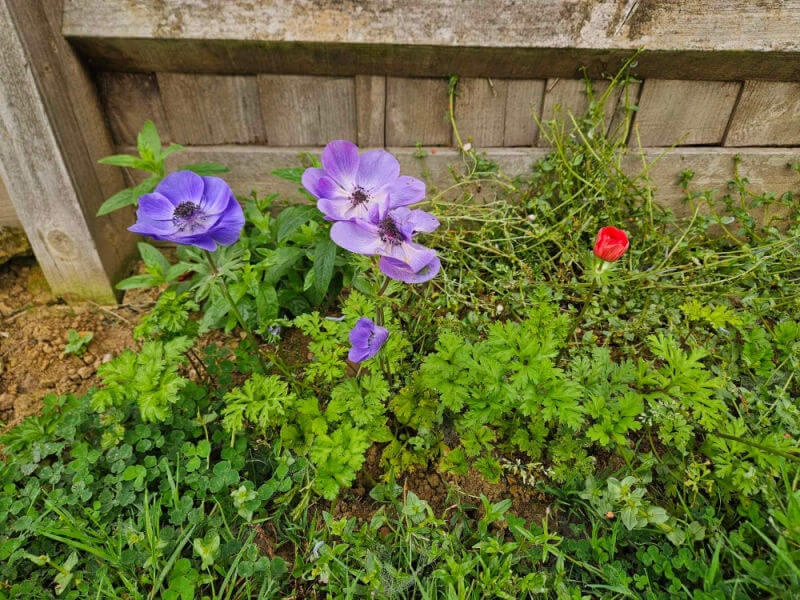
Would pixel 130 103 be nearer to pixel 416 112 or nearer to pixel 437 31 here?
pixel 416 112

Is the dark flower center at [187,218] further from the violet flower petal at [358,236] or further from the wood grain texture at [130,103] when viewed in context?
the wood grain texture at [130,103]

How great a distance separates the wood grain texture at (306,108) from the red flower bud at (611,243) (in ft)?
4.41

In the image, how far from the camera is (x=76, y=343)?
1959mm

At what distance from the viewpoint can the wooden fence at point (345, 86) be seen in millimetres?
1781

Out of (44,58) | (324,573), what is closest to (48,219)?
(44,58)

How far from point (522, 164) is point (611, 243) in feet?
3.86

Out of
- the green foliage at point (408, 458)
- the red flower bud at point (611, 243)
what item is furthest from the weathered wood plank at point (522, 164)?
the red flower bud at point (611, 243)

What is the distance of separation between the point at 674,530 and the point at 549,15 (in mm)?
1816

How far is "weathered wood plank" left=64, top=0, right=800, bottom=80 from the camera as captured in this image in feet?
5.83

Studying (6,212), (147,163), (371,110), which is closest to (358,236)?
(147,163)

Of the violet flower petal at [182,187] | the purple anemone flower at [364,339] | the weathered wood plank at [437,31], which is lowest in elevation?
the purple anemone flower at [364,339]

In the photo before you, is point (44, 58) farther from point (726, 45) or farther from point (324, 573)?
point (726, 45)

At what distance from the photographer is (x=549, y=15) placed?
71.1 inches

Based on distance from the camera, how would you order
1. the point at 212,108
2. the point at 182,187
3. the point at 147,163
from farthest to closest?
the point at 212,108 → the point at 147,163 → the point at 182,187
